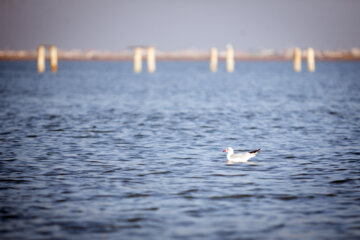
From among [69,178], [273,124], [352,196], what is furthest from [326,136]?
[69,178]

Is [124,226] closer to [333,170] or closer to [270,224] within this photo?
[270,224]

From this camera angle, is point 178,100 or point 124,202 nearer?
point 124,202

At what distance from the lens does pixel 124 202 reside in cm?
1047

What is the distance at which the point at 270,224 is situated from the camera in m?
9.06

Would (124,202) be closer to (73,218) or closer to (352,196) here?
(73,218)

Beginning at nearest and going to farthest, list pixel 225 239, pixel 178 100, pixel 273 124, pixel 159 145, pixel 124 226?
pixel 225 239 < pixel 124 226 < pixel 159 145 < pixel 273 124 < pixel 178 100

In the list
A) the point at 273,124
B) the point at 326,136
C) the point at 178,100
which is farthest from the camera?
the point at 178,100

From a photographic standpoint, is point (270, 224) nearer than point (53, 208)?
Yes

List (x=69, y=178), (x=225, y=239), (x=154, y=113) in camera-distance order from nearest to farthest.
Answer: (x=225, y=239) → (x=69, y=178) → (x=154, y=113)

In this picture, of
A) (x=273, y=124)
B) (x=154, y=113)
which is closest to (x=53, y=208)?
(x=273, y=124)

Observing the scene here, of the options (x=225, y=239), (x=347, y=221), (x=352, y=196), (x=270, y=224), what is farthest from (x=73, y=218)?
(x=352, y=196)

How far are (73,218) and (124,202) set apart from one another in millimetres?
1271

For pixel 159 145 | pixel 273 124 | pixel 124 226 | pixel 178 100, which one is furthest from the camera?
pixel 178 100

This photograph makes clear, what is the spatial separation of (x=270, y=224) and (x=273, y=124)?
14.5 meters
